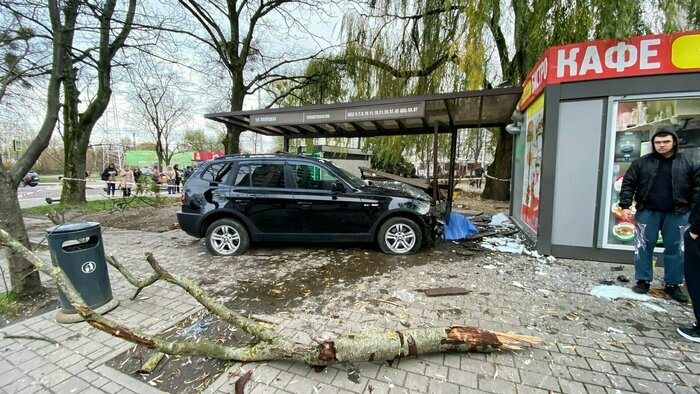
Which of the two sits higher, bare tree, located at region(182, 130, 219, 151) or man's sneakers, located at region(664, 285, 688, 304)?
bare tree, located at region(182, 130, 219, 151)

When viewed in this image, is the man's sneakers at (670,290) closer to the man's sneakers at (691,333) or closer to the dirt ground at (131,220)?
the man's sneakers at (691,333)

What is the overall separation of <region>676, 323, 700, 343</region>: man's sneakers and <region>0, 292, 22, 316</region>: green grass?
6.65m

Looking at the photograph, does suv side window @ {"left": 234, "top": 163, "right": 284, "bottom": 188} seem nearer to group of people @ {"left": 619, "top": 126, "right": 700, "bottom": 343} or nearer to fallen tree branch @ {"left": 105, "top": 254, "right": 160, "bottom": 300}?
fallen tree branch @ {"left": 105, "top": 254, "right": 160, "bottom": 300}

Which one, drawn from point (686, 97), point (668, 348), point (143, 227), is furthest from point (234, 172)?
point (686, 97)

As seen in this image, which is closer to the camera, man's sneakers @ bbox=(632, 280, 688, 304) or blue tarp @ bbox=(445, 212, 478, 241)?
man's sneakers @ bbox=(632, 280, 688, 304)

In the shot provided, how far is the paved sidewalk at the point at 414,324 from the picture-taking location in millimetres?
2293

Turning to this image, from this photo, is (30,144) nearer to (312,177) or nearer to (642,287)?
(312,177)

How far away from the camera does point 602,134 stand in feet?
15.5

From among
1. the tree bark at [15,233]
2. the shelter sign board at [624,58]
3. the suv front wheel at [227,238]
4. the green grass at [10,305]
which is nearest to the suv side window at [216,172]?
the suv front wheel at [227,238]

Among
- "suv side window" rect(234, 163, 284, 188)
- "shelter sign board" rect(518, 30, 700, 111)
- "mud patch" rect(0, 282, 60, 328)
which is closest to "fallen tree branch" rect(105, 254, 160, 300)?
"mud patch" rect(0, 282, 60, 328)

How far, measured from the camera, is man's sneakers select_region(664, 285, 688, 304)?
3.46 m

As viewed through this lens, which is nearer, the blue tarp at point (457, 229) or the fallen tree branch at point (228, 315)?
the fallen tree branch at point (228, 315)

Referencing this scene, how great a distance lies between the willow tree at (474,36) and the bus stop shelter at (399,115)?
1185 millimetres

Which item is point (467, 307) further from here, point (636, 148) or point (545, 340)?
point (636, 148)
